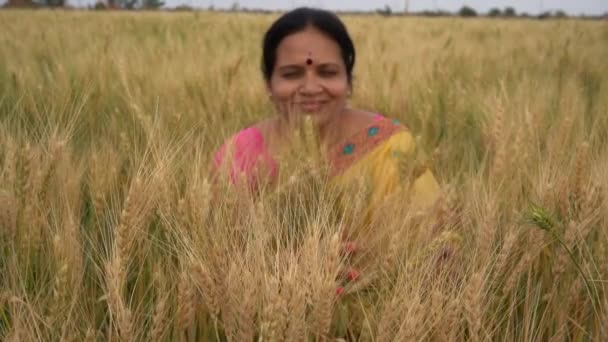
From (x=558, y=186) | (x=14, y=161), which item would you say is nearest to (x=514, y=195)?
(x=558, y=186)

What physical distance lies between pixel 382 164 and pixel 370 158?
60 mm

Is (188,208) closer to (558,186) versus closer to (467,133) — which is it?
(558,186)

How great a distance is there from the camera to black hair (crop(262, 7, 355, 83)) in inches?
62.0

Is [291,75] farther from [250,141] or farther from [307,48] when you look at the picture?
[250,141]

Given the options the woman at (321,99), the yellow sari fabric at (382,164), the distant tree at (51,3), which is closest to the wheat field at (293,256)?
the yellow sari fabric at (382,164)

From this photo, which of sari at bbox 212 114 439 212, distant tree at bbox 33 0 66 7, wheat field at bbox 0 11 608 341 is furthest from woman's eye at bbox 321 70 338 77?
distant tree at bbox 33 0 66 7

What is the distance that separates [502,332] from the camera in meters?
0.90

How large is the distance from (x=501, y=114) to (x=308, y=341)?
2.81 ft

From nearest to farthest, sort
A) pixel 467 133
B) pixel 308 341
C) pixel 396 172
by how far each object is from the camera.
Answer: pixel 308 341 < pixel 396 172 < pixel 467 133

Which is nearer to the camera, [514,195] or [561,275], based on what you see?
[561,275]

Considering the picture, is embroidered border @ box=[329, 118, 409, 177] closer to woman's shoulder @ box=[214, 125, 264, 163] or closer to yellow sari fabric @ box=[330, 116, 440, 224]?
yellow sari fabric @ box=[330, 116, 440, 224]

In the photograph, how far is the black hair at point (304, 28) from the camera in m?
1.58

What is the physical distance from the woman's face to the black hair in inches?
0.8

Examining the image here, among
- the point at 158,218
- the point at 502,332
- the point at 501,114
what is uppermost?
the point at 501,114
